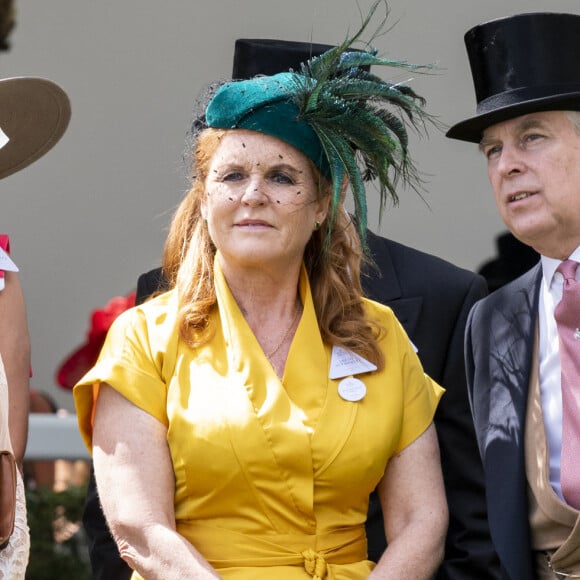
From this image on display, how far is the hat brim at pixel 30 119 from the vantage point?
12.7 feet

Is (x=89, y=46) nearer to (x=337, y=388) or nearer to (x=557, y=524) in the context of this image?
(x=337, y=388)

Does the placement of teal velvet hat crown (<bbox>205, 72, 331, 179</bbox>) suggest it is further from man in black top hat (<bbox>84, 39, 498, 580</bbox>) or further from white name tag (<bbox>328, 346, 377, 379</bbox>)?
white name tag (<bbox>328, 346, 377, 379</bbox>)

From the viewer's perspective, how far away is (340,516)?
3.75 m

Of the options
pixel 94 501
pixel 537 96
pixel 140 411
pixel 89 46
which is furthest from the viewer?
pixel 89 46

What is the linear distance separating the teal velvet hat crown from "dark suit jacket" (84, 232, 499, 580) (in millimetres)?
541

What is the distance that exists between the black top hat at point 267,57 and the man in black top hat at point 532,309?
38 cm

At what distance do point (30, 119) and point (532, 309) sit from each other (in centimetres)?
135

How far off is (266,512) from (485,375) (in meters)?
0.72

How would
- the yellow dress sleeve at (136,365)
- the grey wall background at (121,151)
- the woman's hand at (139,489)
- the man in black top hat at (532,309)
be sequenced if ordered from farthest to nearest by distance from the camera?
the grey wall background at (121,151) < the man in black top hat at (532,309) < the yellow dress sleeve at (136,365) < the woman's hand at (139,489)

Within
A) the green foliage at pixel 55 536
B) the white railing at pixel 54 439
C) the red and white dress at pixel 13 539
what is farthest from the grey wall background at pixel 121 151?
the red and white dress at pixel 13 539

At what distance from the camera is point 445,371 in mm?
4301

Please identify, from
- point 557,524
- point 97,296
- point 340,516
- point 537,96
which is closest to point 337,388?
point 340,516

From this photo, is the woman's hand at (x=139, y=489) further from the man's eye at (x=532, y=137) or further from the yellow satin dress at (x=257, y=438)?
the man's eye at (x=532, y=137)

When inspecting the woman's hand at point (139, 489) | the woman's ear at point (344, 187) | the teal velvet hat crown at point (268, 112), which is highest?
the teal velvet hat crown at point (268, 112)
